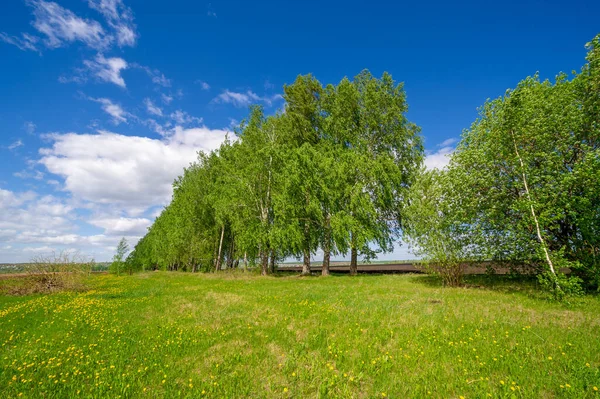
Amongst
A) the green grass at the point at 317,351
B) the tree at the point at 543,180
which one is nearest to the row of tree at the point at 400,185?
the tree at the point at 543,180

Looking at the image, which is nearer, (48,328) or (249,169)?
(48,328)

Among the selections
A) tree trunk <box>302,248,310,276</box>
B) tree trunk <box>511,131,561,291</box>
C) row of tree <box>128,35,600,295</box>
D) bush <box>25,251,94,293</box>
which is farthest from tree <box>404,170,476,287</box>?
bush <box>25,251,94,293</box>

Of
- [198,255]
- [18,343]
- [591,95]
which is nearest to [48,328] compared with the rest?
[18,343]

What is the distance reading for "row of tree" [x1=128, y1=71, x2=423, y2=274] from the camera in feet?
86.0

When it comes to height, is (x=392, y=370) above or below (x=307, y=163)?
below

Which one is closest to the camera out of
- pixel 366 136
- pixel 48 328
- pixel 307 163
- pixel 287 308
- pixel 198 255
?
pixel 48 328

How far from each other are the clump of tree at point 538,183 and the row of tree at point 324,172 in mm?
10185

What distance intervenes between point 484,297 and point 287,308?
377 inches

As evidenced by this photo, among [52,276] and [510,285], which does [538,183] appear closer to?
[510,285]

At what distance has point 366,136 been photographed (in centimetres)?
2950

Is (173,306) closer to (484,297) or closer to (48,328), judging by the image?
(48,328)

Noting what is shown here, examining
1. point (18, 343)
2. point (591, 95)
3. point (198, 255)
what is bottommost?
point (18, 343)

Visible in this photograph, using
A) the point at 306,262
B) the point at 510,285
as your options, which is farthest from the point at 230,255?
the point at 510,285

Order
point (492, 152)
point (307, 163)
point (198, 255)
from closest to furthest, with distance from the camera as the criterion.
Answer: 1. point (492, 152)
2. point (307, 163)
3. point (198, 255)
